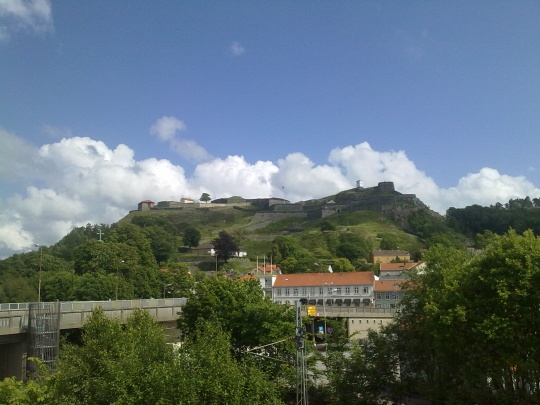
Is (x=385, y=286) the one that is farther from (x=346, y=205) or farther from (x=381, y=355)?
(x=346, y=205)

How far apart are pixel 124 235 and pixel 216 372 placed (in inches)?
3522

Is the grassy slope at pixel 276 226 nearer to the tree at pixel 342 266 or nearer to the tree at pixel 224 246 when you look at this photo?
the tree at pixel 224 246

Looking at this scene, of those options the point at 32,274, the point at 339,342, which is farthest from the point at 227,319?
the point at 32,274

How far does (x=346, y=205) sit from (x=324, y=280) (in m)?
91.1

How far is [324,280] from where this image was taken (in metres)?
78.8

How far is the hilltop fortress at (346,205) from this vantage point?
16000 centimetres

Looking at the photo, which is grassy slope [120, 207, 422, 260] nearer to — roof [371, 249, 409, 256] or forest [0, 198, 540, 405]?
roof [371, 249, 409, 256]

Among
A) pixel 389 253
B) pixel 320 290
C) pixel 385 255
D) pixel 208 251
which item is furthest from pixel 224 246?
pixel 320 290

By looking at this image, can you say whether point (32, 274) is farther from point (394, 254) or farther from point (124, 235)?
point (394, 254)

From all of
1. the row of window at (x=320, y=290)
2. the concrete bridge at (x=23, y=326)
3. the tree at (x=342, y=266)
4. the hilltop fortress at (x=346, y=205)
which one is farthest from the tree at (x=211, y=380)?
the hilltop fortress at (x=346, y=205)

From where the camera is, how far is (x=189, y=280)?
75062 mm

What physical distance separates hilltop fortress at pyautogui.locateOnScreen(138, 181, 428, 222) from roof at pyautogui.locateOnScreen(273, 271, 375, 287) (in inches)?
3044

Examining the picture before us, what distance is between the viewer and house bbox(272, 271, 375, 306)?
78188 millimetres

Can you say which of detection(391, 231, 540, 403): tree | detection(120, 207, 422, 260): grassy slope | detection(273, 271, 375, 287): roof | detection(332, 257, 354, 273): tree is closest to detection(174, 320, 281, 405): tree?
detection(391, 231, 540, 403): tree
